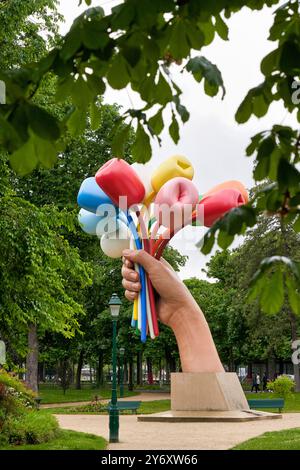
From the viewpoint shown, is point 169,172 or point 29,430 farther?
point 169,172

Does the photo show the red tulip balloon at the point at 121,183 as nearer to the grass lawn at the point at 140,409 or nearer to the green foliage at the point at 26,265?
the green foliage at the point at 26,265

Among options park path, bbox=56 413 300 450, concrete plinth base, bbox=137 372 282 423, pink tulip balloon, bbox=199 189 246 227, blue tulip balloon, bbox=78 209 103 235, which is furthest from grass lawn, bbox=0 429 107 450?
pink tulip balloon, bbox=199 189 246 227

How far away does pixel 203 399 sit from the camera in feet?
63.6

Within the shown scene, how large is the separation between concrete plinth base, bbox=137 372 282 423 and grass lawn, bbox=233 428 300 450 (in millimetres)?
3103

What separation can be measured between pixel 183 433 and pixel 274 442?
3377 millimetres

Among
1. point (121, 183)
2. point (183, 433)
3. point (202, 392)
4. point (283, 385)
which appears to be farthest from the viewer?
point (283, 385)

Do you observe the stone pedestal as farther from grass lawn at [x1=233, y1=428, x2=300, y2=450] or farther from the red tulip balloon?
the red tulip balloon

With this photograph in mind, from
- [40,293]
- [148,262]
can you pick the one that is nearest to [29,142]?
[40,293]

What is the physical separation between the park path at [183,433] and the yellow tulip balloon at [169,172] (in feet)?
22.0

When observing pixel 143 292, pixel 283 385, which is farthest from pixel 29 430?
pixel 283 385

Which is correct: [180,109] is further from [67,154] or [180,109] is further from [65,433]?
[67,154]

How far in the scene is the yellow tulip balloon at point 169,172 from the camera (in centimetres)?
2059

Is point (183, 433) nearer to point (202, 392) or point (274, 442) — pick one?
point (202, 392)

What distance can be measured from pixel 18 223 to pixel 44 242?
0.77 metres
